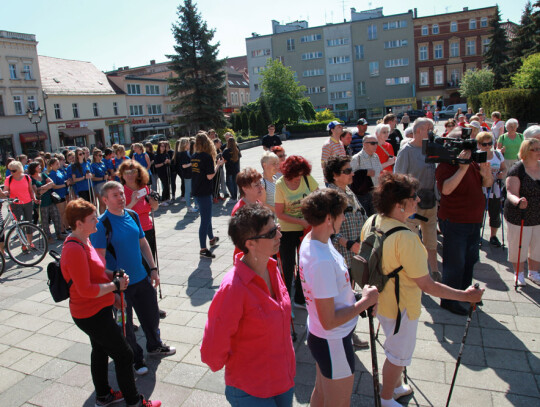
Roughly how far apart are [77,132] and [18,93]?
691cm

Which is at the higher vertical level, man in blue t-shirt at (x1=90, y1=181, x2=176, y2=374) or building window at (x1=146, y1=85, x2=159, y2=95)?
building window at (x1=146, y1=85, x2=159, y2=95)

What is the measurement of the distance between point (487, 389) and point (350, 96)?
60.0m

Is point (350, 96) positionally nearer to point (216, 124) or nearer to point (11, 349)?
point (216, 124)

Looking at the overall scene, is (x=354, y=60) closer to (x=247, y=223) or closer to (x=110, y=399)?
(x=110, y=399)

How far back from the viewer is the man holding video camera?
13.8ft

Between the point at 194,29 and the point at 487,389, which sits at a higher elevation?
the point at 194,29

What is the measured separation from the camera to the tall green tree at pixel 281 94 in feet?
135

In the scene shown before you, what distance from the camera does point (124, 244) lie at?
3688 millimetres

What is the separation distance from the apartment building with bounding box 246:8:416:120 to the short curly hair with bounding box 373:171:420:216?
58.6 metres

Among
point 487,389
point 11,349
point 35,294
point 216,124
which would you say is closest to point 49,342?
point 11,349

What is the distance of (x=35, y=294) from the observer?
6.12m

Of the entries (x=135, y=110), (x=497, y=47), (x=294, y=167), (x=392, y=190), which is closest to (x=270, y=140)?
(x=294, y=167)

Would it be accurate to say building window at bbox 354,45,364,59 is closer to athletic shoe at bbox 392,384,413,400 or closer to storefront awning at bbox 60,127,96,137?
storefront awning at bbox 60,127,96,137

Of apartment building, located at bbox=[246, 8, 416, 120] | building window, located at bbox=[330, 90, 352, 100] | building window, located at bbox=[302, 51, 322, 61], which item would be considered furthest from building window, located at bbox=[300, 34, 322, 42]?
building window, located at bbox=[330, 90, 352, 100]
